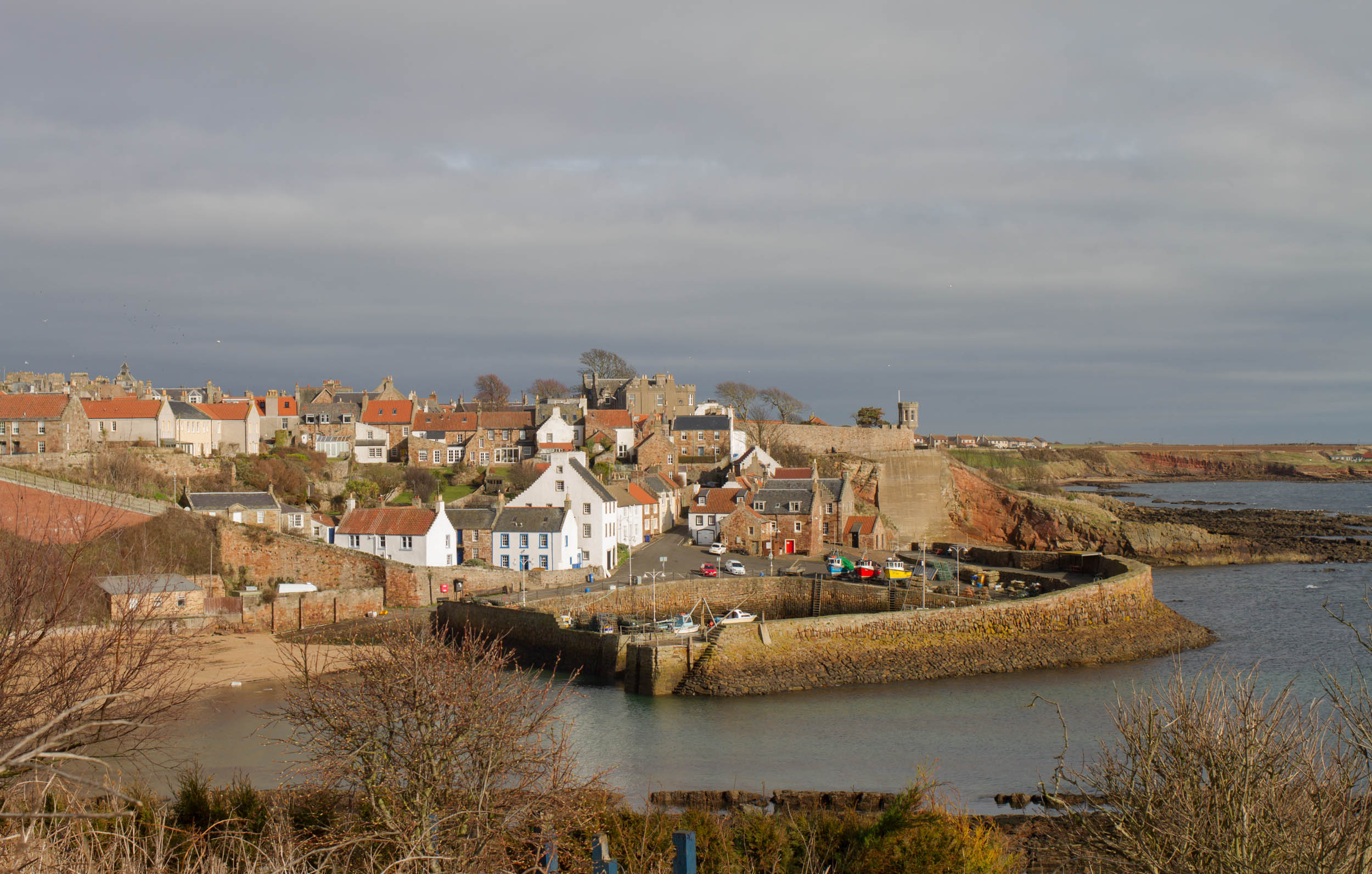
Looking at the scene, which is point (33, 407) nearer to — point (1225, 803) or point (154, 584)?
point (154, 584)

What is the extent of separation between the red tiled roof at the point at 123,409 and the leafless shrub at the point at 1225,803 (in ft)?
181

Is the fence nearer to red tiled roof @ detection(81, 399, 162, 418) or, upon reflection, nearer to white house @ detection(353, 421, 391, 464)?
red tiled roof @ detection(81, 399, 162, 418)

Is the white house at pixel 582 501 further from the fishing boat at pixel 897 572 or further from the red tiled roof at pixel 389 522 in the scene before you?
the fishing boat at pixel 897 572

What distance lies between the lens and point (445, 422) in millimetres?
68500

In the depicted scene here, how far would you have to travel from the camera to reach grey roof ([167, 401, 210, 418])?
182 feet

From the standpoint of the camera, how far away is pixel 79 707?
530cm

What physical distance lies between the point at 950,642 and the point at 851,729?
332 inches

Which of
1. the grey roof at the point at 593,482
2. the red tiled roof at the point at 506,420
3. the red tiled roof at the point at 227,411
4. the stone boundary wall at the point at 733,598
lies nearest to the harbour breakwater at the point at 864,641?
the stone boundary wall at the point at 733,598

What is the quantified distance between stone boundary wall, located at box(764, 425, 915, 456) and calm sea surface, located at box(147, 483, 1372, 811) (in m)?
41.3

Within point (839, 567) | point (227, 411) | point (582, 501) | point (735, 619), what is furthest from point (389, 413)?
point (735, 619)

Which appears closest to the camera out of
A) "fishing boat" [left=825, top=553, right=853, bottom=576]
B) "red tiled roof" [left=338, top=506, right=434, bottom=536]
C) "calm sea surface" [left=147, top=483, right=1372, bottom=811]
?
"calm sea surface" [left=147, top=483, right=1372, bottom=811]

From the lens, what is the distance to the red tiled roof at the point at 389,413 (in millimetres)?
68312

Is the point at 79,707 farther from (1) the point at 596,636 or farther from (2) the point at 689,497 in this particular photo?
(2) the point at 689,497

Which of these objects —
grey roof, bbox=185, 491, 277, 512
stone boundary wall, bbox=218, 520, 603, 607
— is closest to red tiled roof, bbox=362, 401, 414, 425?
grey roof, bbox=185, 491, 277, 512
